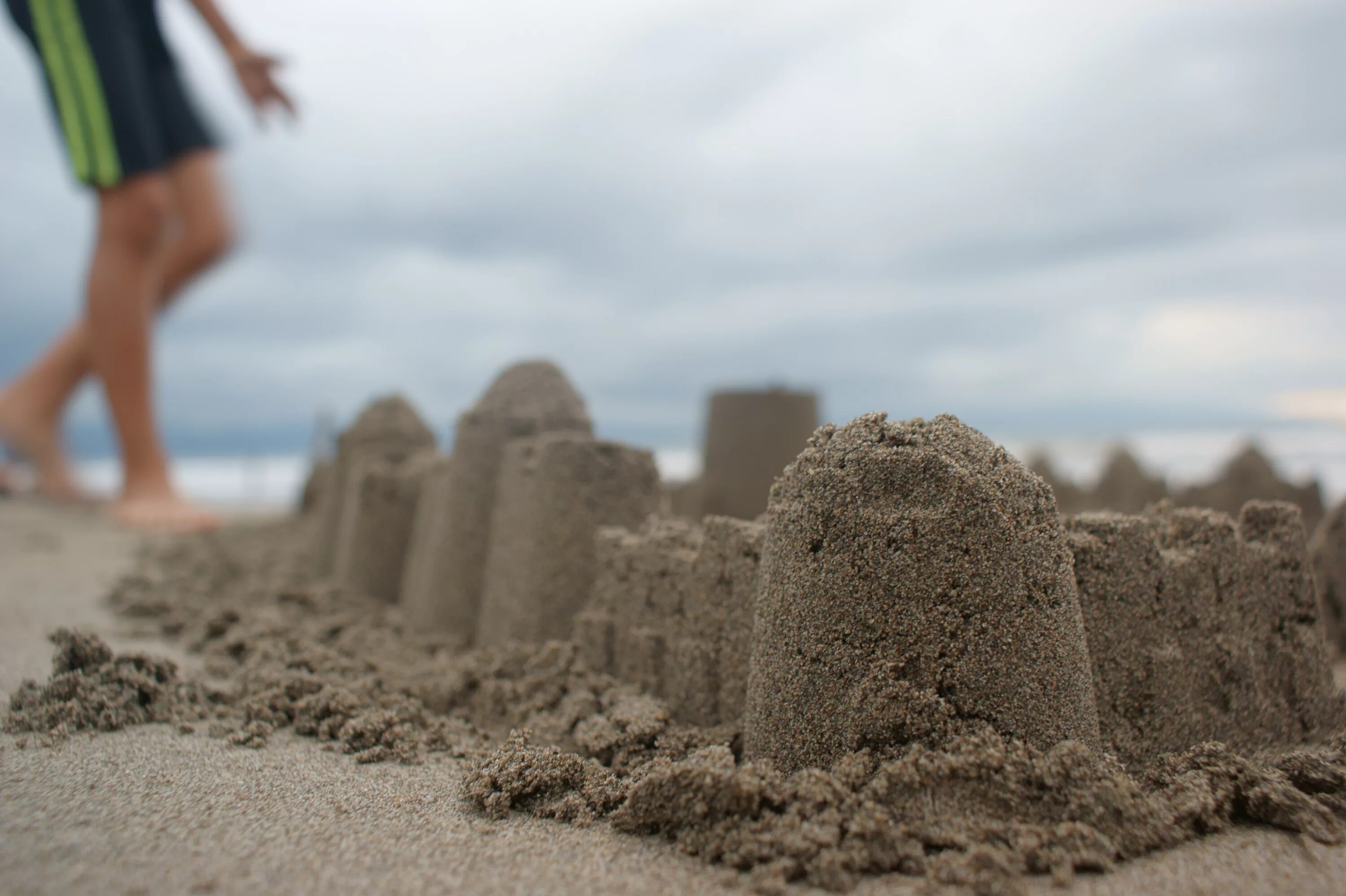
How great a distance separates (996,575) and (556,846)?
0.97m

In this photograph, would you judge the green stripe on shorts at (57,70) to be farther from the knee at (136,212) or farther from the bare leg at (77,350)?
the bare leg at (77,350)

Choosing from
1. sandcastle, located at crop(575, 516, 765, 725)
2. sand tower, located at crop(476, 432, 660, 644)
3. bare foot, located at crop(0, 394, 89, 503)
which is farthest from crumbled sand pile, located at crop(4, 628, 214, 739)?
bare foot, located at crop(0, 394, 89, 503)

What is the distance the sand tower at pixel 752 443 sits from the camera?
6.58 meters

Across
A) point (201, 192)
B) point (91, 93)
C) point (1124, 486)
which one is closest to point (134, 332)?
point (201, 192)

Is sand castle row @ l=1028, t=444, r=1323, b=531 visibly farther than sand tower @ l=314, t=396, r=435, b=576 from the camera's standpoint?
Yes

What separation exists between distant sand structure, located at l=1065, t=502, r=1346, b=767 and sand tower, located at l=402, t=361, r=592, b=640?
2.15 meters

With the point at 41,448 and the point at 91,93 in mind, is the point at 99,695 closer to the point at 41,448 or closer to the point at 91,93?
the point at 91,93

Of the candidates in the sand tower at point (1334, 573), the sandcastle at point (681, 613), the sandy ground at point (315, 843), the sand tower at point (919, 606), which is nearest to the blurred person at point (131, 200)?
the sandcastle at point (681, 613)

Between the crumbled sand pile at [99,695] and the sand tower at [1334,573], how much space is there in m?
3.79

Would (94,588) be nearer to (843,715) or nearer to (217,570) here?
(217,570)

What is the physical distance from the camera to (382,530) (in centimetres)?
485

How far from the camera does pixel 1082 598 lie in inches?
87.7

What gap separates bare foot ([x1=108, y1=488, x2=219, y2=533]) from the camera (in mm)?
7047

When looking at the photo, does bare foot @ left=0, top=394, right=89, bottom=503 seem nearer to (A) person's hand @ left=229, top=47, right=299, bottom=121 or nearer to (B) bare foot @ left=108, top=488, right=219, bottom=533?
(B) bare foot @ left=108, top=488, right=219, bottom=533
